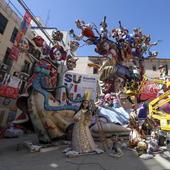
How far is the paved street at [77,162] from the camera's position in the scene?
506 centimetres

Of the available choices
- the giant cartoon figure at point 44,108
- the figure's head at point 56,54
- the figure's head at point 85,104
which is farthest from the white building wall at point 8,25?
the figure's head at point 85,104

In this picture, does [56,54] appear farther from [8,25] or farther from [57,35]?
[8,25]

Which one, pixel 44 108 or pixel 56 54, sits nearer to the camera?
pixel 44 108

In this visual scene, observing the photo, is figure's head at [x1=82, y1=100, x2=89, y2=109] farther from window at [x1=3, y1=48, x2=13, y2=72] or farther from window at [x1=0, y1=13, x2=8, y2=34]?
window at [x1=0, y1=13, x2=8, y2=34]


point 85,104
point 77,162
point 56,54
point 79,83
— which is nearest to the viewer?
point 77,162

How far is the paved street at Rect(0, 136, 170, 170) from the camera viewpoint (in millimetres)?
5059

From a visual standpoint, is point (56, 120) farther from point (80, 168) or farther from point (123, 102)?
point (123, 102)

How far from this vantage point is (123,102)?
1114 cm

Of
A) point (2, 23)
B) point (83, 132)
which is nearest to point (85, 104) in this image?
point (83, 132)

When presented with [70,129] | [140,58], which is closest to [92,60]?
[140,58]

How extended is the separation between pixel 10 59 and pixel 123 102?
907 cm

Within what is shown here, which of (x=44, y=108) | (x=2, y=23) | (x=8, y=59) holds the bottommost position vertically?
(x=44, y=108)

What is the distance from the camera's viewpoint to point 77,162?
543 centimetres

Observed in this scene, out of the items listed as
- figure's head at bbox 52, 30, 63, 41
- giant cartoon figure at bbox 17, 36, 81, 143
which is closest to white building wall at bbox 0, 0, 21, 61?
figure's head at bbox 52, 30, 63, 41
